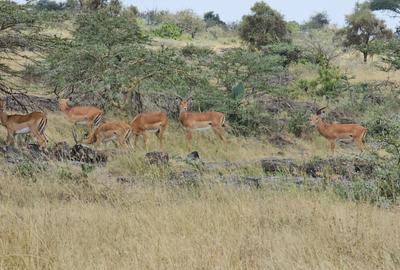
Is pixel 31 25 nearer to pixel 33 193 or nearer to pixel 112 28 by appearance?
pixel 33 193

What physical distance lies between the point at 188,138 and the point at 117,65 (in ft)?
8.22

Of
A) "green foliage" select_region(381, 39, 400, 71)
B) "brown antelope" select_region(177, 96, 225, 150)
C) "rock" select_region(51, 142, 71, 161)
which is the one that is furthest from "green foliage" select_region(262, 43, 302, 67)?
"rock" select_region(51, 142, 71, 161)

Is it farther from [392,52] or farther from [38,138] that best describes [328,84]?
[38,138]

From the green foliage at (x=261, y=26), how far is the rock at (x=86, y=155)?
23136 millimetres

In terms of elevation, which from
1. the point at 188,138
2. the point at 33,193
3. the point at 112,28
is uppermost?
the point at 112,28

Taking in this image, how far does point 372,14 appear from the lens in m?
36.2

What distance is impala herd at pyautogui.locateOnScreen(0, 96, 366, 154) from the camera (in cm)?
1062

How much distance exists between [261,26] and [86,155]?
2419cm

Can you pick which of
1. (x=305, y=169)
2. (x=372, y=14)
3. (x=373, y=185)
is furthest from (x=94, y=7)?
(x=373, y=185)

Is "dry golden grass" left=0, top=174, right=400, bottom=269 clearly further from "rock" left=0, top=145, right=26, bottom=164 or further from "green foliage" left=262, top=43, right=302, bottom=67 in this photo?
"green foliage" left=262, top=43, right=302, bottom=67

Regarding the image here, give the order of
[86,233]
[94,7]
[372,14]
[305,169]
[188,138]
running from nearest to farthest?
[86,233] → [305,169] → [188,138] → [94,7] → [372,14]

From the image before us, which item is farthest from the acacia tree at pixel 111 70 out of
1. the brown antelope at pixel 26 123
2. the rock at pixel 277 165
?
the rock at pixel 277 165

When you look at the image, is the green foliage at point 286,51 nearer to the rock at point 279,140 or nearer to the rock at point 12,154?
the rock at point 279,140

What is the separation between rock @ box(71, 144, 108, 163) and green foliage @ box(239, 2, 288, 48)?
75.9 feet
